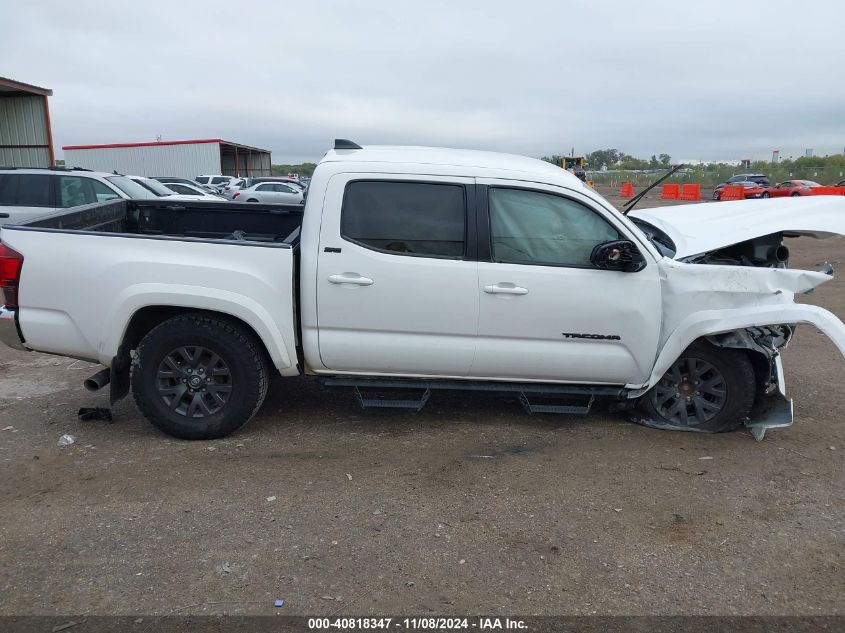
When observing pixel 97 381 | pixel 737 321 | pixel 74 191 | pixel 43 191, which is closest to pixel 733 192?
pixel 74 191

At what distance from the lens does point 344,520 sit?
3.70 metres

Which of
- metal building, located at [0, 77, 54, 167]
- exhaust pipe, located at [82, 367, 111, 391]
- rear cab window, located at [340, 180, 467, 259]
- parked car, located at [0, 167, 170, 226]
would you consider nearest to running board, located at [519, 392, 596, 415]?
rear cab window, located at [340, 180, 467, 259]

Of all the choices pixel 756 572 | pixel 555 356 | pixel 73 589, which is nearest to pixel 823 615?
pixel 756 572

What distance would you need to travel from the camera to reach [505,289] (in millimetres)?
4418

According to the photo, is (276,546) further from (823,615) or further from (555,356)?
(823,615)

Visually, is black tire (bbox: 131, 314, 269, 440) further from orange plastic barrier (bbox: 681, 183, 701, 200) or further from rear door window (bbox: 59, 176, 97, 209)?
orange plastic barrier (bbox: 681, 183, 701, 200)

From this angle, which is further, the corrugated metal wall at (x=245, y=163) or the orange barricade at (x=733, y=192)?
the corrugated metal wall at (x=245, y=163)

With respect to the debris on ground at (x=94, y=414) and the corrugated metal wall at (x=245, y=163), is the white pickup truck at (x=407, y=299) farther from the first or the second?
the corrugated metal wall at (x=245, y=163)

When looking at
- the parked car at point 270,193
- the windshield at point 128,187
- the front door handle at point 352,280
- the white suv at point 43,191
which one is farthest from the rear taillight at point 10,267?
the parked car at point 270,193

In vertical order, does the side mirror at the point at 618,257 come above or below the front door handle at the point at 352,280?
above

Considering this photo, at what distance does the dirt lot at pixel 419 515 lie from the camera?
312cm

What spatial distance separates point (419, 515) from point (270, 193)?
23132 mm

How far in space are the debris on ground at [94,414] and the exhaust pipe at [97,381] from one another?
448 mm

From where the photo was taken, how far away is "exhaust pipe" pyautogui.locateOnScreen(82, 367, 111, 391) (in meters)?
4.51
